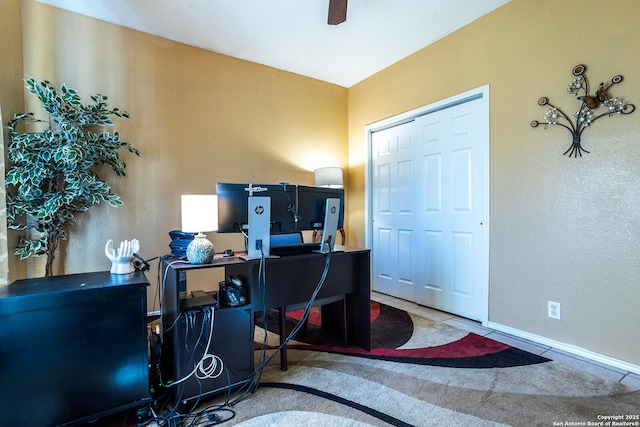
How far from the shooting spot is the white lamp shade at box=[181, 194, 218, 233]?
Answer: 1.97 meters

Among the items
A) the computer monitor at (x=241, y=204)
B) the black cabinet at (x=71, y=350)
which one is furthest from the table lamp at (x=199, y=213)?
the black cabinet at (x=71, y=350)

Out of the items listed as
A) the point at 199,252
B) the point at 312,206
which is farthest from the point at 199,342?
the point at 312,206

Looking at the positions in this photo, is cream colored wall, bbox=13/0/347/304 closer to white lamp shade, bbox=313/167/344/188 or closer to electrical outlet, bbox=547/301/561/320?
white lamp shade, bbox=313/167/344/188

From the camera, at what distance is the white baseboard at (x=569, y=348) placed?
2.03m

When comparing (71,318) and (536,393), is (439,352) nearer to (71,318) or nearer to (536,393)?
(536,393)

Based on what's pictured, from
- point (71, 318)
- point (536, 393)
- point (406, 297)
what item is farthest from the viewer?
point (406, 297)

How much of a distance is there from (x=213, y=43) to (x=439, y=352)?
139 inches

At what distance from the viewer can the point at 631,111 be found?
78.9 inches

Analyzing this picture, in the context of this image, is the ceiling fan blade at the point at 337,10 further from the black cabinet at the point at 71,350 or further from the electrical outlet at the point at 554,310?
the electrical outlet at the point at 554,310

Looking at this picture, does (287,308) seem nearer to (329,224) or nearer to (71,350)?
(329,224)

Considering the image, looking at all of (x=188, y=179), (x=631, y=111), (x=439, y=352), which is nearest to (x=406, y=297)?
(x=439, y=352)

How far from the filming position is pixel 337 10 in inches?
78.0

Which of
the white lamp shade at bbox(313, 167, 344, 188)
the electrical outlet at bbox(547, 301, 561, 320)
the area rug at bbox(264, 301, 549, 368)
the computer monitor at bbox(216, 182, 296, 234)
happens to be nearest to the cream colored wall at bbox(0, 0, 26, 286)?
the computer monitor at bbox(216, 182, 296, 234)

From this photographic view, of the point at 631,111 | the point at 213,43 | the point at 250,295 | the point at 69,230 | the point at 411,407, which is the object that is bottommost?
the point at 411,407
